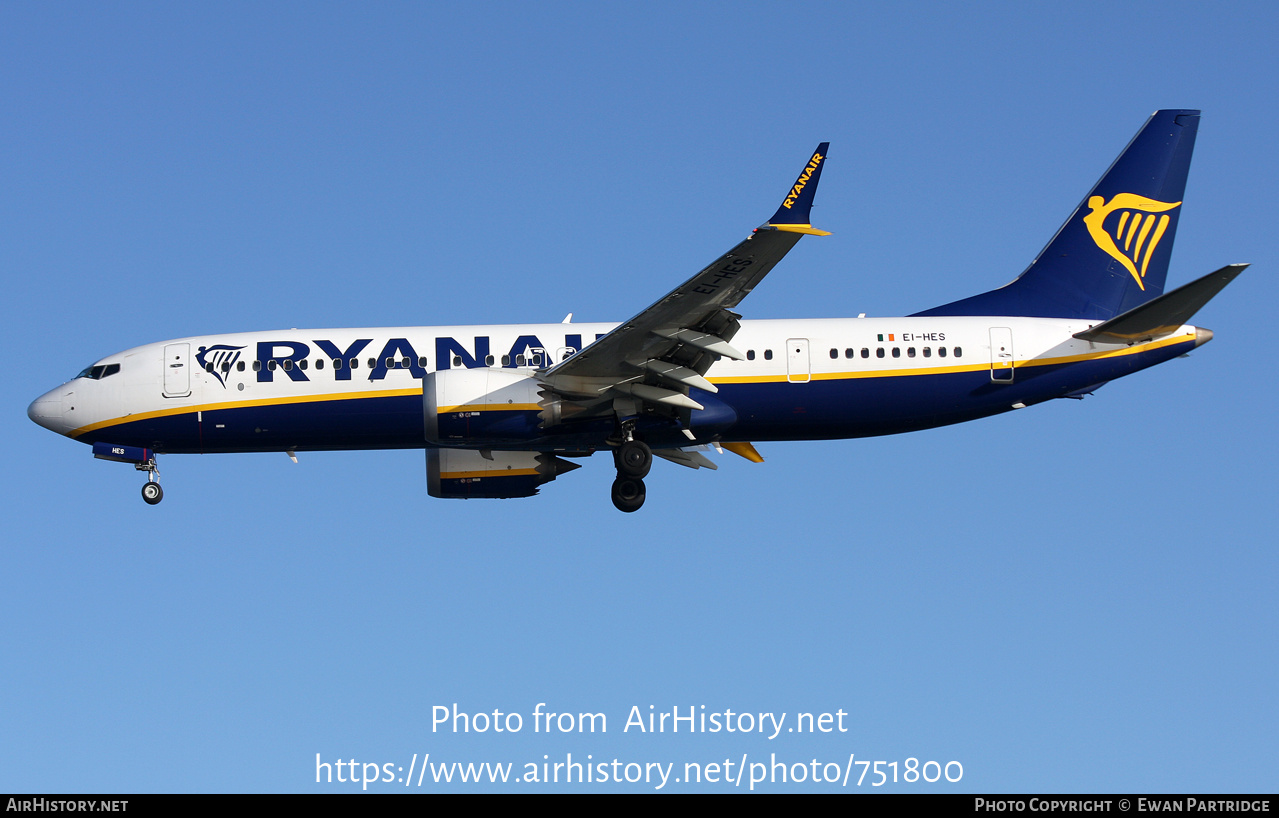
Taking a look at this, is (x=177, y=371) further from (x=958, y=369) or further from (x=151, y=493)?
(x=958, y=369)

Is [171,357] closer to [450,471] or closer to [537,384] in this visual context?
[450,471]

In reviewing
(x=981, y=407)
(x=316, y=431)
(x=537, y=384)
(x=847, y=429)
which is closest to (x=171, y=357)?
(x=316, y=431)

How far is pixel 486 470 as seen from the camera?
30.8m

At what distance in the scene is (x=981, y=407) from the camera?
28531 millimetres

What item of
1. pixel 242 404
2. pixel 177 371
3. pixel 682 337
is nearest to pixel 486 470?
pixel 242 404

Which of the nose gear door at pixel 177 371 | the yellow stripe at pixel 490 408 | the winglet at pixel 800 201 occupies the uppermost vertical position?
the winglet at pixel 800 201

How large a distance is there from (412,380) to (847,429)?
921 cm

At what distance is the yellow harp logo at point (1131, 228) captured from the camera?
3138 centimetres

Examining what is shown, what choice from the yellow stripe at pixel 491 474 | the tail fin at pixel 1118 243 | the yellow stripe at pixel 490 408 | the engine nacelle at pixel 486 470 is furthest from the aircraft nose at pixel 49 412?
the tail fin at pixel 1118 243

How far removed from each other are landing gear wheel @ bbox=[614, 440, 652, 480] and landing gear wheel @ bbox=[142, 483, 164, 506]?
10321 millimetres

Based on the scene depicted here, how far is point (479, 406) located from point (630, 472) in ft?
11.5

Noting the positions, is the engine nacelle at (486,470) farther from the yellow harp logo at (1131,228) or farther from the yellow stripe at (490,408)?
the yellow harp logo at (1131,228)

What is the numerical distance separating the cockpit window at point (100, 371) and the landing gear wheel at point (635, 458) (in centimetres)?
1142
